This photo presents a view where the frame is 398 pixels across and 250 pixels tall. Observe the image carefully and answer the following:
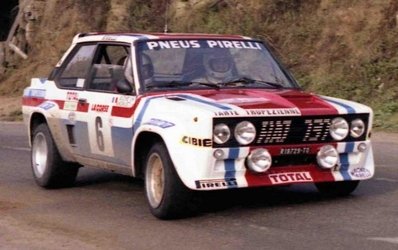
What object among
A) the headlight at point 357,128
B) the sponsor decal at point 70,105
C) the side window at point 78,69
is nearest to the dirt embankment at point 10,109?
the side window at point 78,69

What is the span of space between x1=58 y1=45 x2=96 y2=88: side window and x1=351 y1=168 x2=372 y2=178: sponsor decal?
9.83ft

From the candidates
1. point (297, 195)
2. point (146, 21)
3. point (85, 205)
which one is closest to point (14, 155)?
point (85, 205)

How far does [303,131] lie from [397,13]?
1067 centimetres

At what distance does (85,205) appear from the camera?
30.6 ft

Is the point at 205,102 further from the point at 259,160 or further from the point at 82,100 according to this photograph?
the point at 82,100

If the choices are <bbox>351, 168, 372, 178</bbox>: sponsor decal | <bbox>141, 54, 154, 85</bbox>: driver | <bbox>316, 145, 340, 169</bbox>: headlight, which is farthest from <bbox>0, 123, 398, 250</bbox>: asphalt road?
<bbox>141, 54, 154, 85</bbox>: driver

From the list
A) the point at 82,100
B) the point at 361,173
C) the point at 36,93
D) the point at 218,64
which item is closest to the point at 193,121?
the point at 218,64

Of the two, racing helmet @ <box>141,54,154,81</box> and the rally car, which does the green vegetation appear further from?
racing helmet @ <box>141,54,154,81</box>

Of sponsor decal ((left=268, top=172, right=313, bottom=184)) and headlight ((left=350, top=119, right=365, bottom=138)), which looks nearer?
sponsor decal ((left=268, top=172, right=313, bottom=184))

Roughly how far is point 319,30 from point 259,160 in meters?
11.6

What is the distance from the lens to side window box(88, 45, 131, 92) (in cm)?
917

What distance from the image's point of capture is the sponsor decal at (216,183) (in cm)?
774

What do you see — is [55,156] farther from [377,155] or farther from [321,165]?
[377,155]

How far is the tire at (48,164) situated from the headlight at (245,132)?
9.91 feet
